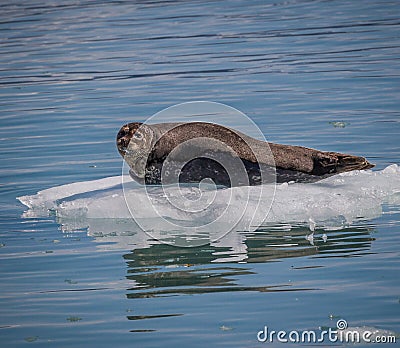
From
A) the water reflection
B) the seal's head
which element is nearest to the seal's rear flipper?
the water reflection

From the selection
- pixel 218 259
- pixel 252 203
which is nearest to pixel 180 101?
pixel 252 203

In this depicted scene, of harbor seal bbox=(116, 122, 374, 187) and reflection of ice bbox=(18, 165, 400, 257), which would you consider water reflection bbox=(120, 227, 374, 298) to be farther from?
harbor seal bbox=(116, 122, 374, 187)

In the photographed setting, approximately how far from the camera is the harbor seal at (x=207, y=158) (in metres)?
9.12

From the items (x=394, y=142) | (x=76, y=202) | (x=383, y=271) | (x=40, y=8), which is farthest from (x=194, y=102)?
(x=40, y=8)

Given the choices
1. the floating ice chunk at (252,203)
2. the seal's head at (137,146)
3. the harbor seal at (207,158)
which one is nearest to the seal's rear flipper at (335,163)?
the harbor seal at (207,158)

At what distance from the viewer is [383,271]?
286 inches

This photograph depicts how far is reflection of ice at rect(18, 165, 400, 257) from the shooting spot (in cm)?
852

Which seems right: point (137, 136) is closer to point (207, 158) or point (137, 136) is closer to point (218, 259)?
point (207, 158)

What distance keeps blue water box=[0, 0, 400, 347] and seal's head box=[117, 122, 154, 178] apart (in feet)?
2.92

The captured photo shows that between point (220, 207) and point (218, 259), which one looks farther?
point (220, 207)

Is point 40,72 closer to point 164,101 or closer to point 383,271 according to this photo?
point 164,101

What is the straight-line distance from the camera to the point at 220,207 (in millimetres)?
8641

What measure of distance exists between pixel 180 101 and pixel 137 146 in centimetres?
641

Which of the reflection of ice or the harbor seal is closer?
the reflection of ice
